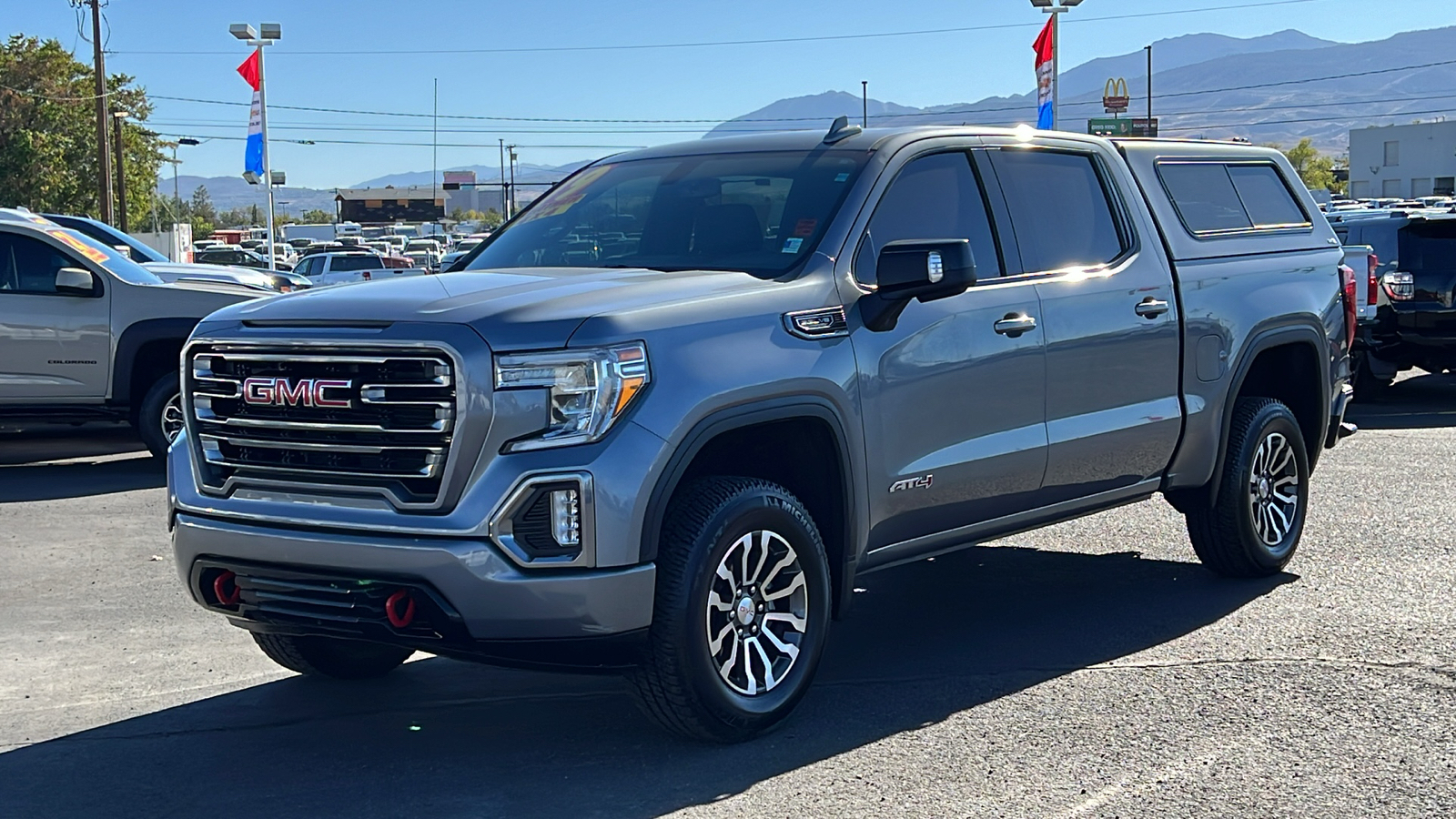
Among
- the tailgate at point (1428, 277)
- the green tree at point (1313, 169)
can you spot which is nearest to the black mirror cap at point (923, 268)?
the tailgate at point (1428, 277)

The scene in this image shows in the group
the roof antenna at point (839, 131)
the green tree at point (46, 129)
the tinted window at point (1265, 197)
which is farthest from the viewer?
the green tree at point (46, 129)

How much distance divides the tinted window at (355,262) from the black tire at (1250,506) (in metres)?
32.1

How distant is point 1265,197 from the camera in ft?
25.8

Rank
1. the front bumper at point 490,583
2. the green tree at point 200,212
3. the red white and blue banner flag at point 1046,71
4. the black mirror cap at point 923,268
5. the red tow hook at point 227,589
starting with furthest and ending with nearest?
the green tree at point 200,212 < the red white and blue banner flag at point 1046,71 < the black mirror cap at point 923,268 < the red tow hook at point 227,589 < the front bumper at point 490,583

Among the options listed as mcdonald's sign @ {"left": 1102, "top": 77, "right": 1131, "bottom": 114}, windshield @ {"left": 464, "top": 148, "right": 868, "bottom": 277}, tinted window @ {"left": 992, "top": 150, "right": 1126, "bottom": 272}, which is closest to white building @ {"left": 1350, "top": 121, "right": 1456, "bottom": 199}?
mcdonald's sign @ {"left": 1102, "top": 77, "right": 1131, "bottom": 114}

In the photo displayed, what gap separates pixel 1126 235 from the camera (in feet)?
22.4

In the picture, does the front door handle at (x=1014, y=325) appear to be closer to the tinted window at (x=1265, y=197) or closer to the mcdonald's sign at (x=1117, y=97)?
the tinted window at (x=1265, y=197)

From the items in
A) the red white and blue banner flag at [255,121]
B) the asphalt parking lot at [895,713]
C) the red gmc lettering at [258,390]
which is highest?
the red white and blue banner flag at [255,121]

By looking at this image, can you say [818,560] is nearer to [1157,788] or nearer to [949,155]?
[1157,788]

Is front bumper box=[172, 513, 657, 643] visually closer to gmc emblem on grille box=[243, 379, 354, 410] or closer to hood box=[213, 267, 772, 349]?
gmc emblem on grille box=[243, 379, 354, 410]

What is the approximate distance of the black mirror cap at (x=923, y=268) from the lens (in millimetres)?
5312

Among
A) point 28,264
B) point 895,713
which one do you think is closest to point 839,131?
point 895,713

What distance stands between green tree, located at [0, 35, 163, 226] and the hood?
59.4m

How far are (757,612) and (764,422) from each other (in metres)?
0.61
